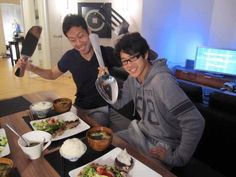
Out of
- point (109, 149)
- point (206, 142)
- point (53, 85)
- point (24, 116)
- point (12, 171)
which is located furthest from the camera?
point (53, 85)

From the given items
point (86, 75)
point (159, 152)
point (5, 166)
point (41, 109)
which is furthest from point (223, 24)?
point (5, 166)

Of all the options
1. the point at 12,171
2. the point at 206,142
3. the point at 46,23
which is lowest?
the point at 206,142

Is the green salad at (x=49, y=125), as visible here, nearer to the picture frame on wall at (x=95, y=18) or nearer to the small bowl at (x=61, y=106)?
the small bowl at (x=61, y=106)

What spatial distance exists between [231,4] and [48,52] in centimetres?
343

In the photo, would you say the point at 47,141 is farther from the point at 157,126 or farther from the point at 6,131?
the point at 157,126

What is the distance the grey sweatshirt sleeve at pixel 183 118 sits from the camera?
0.95 m

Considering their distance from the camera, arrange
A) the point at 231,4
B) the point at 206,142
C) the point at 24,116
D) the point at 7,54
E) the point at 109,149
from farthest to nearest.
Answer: the point at 7,54, the point at 231,4, the point at 206,142, the point at 24,116, the point at 109,149

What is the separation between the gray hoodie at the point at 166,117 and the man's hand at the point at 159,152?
0.02 m

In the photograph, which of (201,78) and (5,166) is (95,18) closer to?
(201,78)

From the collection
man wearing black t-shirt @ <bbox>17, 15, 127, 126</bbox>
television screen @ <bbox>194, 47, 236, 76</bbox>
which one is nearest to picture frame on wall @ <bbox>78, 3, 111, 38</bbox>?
television screen @ <bbox>194, 47, 236, 76</bbox>

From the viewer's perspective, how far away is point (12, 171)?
794mm

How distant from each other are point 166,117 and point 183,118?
0.38ft

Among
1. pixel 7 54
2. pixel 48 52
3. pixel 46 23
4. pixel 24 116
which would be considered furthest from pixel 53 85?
pixel 7 54

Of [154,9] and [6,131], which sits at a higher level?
[154,9]
